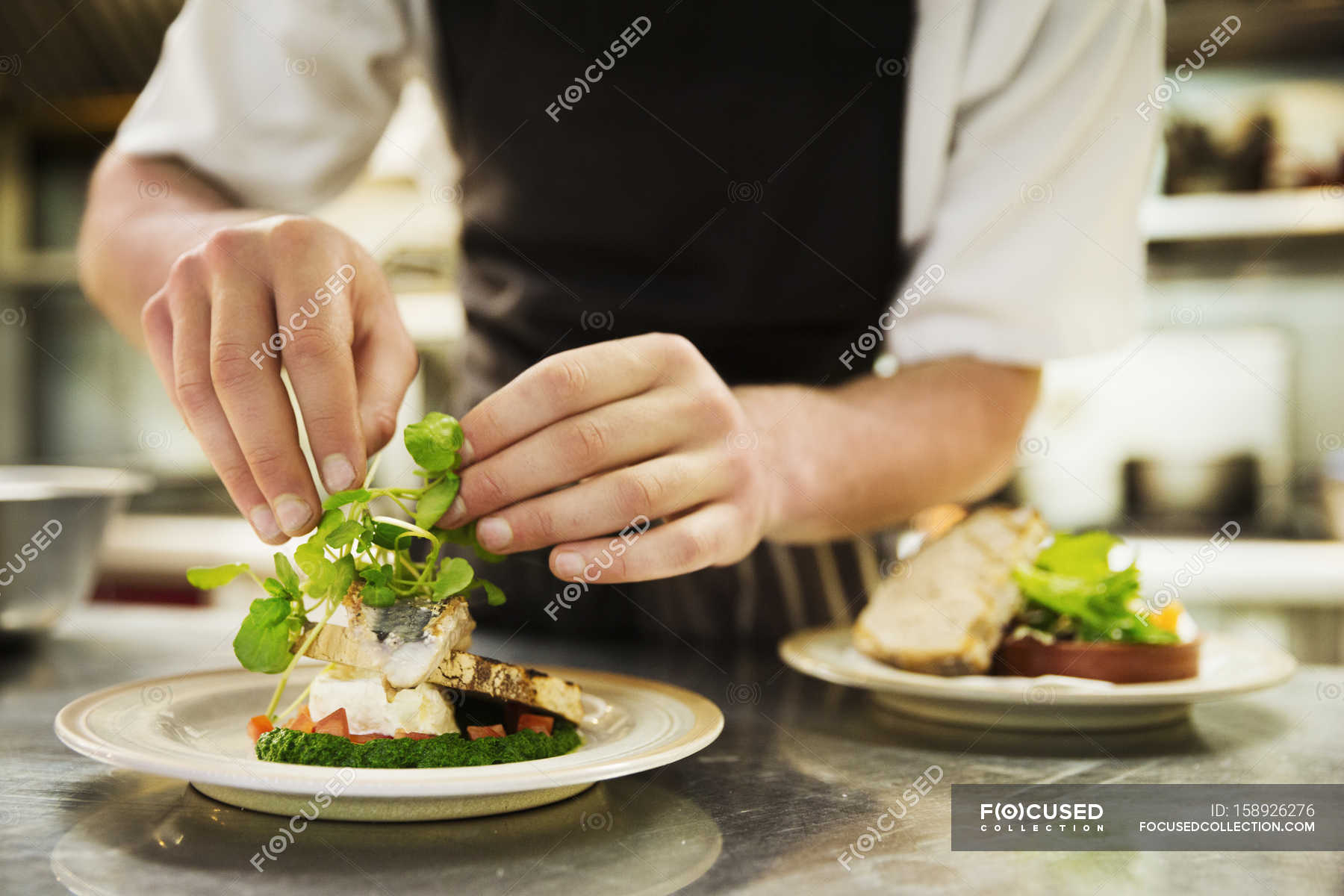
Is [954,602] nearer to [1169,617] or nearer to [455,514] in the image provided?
[1169,617]

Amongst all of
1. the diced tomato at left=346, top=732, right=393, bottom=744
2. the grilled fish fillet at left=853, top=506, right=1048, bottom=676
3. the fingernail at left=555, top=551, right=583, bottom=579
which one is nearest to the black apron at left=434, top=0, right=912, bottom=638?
the grilled fish fillet at left=853, top=506, right=1048, bottom=676

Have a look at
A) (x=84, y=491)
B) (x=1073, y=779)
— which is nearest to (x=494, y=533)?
(x=1073, y=779)

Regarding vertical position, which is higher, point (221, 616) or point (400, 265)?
point (400, 265)

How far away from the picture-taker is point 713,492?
1058 mm

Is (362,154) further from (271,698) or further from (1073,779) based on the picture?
(1073,779)

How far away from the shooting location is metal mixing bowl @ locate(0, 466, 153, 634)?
4.07 feet

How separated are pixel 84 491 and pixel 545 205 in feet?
2.33

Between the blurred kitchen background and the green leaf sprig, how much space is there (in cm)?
187

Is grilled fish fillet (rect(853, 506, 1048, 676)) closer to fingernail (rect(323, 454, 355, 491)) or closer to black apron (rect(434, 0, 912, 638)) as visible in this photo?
black apron (rect(434, 0, 912, 638))

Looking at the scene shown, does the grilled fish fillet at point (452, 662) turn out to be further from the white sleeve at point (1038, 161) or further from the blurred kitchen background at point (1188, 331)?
the blurred kitchen background at point (1188, 331)

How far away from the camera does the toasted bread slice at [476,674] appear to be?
2.71 ft

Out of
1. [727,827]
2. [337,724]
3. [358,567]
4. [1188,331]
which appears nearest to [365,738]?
[337,724]

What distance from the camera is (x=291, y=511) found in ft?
2.74

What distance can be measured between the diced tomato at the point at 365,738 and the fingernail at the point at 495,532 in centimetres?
18
